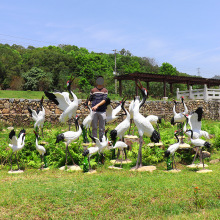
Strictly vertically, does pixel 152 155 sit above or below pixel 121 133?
below

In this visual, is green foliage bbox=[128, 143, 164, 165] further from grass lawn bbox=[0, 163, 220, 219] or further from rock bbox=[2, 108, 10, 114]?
rock bbox=[2, 108, 10, 114]

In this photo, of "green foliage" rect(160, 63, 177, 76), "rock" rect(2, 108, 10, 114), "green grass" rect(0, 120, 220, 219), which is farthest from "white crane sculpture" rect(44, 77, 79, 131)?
"green foliage" rect(160, 63, 177, 76)

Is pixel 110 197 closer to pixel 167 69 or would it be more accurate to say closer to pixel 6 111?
pixel 6 111

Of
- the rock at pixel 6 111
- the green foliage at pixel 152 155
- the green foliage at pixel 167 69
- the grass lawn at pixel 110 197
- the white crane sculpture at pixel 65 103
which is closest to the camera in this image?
the grass lawn at pixel 110 197

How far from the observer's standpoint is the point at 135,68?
141 ft

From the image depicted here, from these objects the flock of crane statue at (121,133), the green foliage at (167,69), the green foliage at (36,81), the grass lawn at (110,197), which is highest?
the green foliage at (167,69)

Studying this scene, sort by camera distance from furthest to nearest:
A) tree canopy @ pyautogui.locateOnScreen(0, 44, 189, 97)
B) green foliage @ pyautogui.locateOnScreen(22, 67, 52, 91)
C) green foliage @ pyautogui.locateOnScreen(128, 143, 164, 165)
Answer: tree canopy @ pyautogui.locateOnScreen(0, 44, 189, 97) < green foliage @ pyautogui.locateOnScreen(22, 67, 52, 91) < green foliage @ pyautogui.locateOnScreen(128, 143, 164, 165)

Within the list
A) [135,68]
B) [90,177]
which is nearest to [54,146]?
[90,177]

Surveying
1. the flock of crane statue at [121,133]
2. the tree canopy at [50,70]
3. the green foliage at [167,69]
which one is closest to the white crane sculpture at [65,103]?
the flock of crane statue at [121,133]

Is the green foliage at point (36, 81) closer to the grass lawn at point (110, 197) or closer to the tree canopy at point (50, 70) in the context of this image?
the tree canopy at point (50, 70)

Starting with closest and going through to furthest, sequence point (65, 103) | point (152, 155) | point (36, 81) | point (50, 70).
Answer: point (152, 155) → point (65, 103) → point (36, 81) → point (50, 70)

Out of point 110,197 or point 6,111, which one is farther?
point 6,111

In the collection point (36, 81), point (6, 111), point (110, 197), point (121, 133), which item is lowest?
point (110, 197)

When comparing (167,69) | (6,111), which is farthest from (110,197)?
(167,69)
